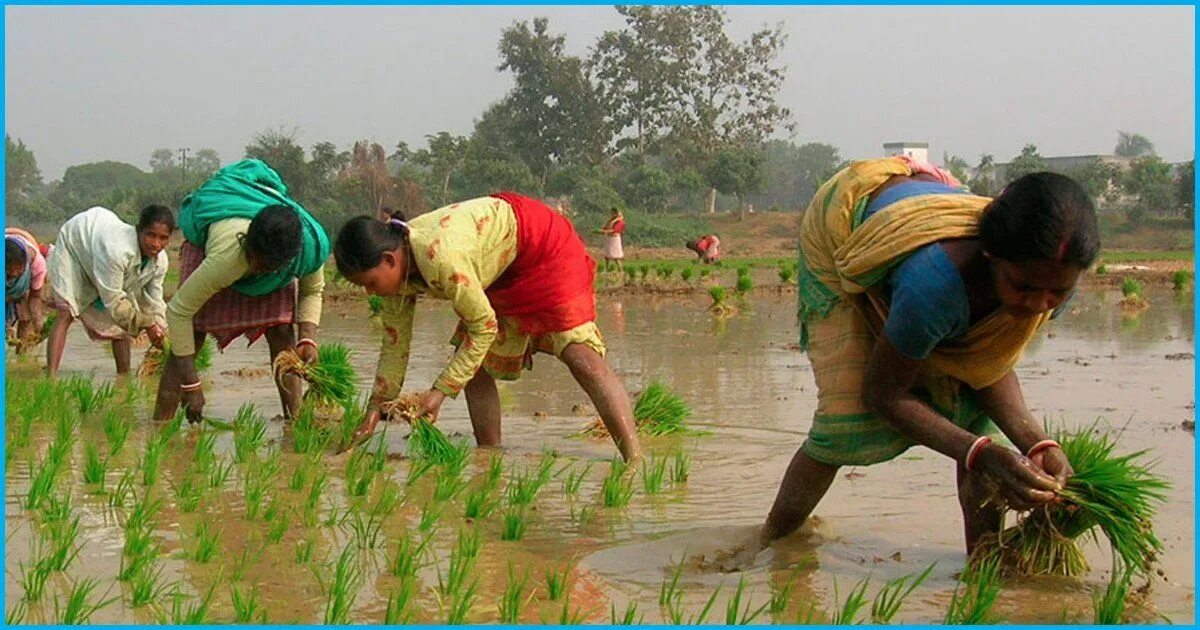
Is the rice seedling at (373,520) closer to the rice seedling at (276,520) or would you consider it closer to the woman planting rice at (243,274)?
the rice seedling at (276,520)

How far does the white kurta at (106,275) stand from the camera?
716 cm

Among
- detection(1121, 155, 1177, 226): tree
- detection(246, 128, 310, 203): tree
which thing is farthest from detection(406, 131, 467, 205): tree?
detection(1121, 155, 1177, 226): tree

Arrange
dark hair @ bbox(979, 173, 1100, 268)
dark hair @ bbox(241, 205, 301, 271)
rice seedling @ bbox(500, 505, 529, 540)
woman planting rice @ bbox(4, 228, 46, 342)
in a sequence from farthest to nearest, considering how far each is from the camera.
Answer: woman planting rice @ bbox(4, 228, 46, 342) < dark hair @ bbox(241, 205, 301, 271) < rice seedling @ bbox(500, 505, 529, 540) < dark hair @ bbox(979, 173, 1100, 268)

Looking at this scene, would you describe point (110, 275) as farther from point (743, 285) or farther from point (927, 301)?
point (743, 285)

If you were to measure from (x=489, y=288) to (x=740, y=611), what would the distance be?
2238 mm

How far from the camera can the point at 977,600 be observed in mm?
2959

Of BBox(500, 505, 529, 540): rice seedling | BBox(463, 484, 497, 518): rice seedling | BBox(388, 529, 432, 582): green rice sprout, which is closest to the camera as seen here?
BBox(388, 529, 432, 582): green rice sprout

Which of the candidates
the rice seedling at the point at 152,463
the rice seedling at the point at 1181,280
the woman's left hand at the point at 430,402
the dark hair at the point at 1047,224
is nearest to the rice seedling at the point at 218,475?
the rice seedling at the point at 152,463

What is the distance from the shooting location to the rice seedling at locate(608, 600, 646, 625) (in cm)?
286

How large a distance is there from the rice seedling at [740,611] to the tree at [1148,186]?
121 feet

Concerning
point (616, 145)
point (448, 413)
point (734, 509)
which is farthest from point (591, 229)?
point (734, 509)

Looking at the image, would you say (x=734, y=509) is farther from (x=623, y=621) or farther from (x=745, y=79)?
(x=745, y=79)

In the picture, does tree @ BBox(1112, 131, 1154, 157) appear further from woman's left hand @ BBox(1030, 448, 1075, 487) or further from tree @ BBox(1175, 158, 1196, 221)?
woman's left hand @ BBox(1030, 448, 1075, 487)

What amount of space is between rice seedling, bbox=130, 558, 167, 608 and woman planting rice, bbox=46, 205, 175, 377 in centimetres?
390
